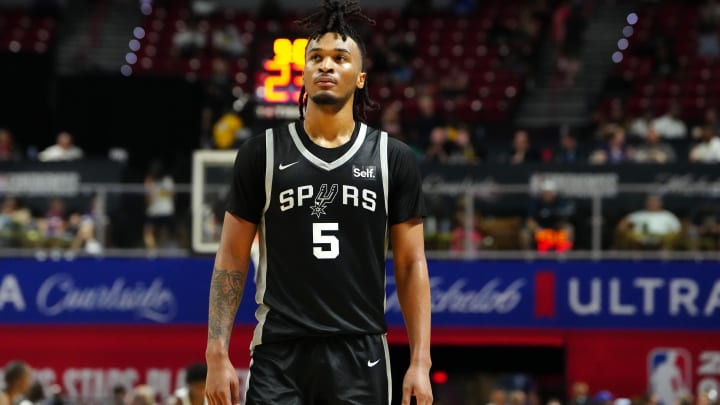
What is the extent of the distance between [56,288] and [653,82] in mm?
12083

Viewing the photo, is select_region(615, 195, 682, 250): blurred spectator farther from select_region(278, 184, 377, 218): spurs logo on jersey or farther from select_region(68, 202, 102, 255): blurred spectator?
select_region(278, 184, 377, 218): spurs logo on jersey

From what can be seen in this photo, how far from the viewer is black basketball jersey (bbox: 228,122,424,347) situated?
5.37 m

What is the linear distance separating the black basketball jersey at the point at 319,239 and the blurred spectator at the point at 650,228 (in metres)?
11.4

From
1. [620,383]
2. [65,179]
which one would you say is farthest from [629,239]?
[65,179]

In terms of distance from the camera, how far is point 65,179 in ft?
57.6

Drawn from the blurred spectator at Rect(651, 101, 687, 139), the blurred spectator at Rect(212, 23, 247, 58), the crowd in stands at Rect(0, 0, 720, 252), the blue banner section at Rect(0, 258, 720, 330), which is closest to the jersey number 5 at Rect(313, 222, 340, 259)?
the crowd in stands at Rect(0, 0, 720, 252)

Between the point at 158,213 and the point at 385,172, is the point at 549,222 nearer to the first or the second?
the point at 158,213

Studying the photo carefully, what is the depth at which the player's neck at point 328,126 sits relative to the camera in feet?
18.0

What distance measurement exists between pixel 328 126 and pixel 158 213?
1154 centimetres

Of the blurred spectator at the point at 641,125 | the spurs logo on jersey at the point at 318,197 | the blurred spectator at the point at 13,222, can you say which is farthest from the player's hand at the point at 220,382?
the blurred spectator at the point at 641,125

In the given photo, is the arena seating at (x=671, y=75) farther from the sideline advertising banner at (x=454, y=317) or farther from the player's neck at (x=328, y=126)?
the player's neck at (x=328, y=126)

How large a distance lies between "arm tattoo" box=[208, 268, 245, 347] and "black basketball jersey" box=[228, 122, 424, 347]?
0.32 feet

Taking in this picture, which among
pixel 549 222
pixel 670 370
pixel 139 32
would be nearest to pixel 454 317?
pixel 549 222

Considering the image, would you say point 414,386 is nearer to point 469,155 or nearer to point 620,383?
point 620,383
